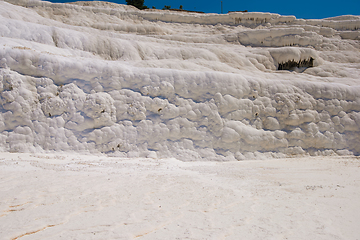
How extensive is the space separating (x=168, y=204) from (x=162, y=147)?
11.5 ft

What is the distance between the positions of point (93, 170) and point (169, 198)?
1.89 m

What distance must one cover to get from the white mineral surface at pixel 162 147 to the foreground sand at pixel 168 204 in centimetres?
2

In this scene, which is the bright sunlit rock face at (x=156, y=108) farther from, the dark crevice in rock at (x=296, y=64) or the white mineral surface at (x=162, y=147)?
the dark crevice in rock at (x=296, y=64)

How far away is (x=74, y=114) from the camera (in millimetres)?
5980

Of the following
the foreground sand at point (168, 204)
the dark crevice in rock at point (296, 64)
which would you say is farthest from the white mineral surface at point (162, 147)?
the dark crevice in rock at point (296, 64)

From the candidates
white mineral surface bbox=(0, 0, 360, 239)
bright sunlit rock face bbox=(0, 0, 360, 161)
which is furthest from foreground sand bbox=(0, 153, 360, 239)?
bright sunlit rock face bbox=(0, 0, 360, 161)

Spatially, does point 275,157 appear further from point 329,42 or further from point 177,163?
point 329,42

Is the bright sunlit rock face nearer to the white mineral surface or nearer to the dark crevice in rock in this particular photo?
the white mineral surface

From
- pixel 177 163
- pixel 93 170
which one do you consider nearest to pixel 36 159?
pixel 93 170

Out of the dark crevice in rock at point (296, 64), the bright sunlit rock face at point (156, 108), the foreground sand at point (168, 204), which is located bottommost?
the foreground sand at point (168, 204)

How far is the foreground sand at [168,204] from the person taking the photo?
2.14 metres

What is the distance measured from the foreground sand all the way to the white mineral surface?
2 centimetres

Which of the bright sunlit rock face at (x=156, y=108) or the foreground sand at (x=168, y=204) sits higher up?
the bright sunlit rock face at (x=156, y=108)

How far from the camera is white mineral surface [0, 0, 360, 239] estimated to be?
237 cm
